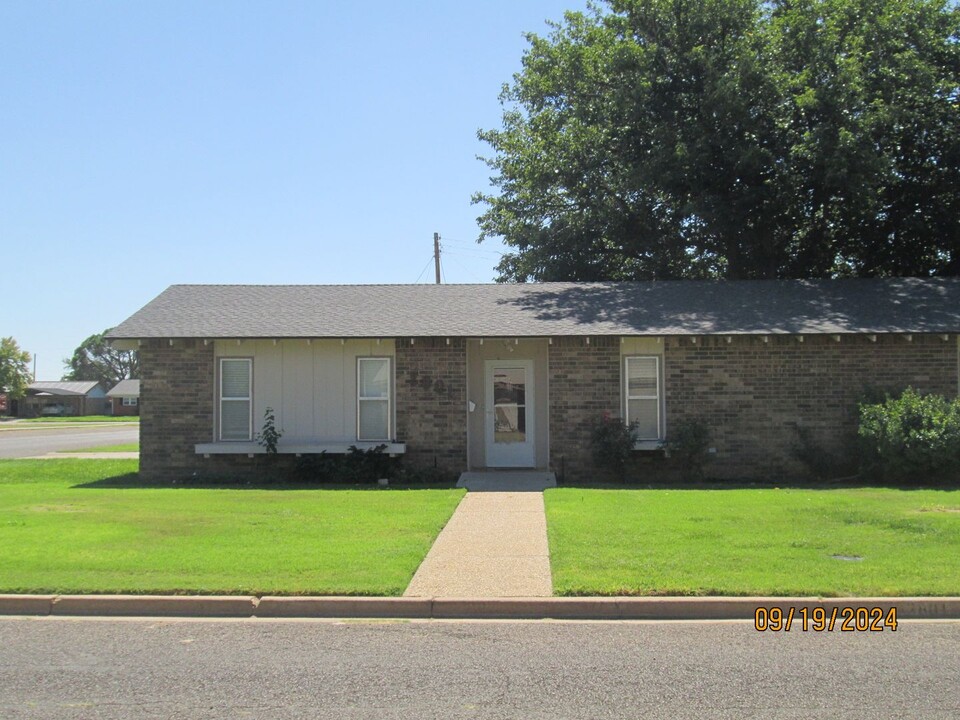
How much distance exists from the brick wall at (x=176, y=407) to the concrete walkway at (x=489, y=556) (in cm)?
637

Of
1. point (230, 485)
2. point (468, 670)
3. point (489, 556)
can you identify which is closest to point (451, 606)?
point (468, 670)

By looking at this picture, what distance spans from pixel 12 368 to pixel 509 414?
6745 centimetres

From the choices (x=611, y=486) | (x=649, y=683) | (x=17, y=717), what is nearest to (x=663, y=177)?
(x=611, y=486)

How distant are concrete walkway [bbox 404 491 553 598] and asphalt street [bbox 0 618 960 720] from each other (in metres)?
0.64

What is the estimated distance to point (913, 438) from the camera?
1470 cm

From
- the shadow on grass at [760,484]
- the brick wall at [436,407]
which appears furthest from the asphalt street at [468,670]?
the brick wall at [436,407]

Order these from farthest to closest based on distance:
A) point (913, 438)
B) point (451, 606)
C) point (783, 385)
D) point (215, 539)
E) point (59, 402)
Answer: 1. point (59, 402)
2. point (783, 385)
3. point (913, 438)
4. point (215, 539)
5. point (451, 606)

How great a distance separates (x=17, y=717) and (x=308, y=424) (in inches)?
481

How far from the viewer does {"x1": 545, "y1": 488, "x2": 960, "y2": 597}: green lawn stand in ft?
25.7

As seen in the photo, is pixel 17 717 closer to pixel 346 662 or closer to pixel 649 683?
pixel 346 662

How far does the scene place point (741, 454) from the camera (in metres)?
16.6

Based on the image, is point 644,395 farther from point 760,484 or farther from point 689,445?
point 760,484

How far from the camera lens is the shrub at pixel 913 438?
14648 mm

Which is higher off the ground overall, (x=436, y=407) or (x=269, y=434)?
(x=436, y=407)
